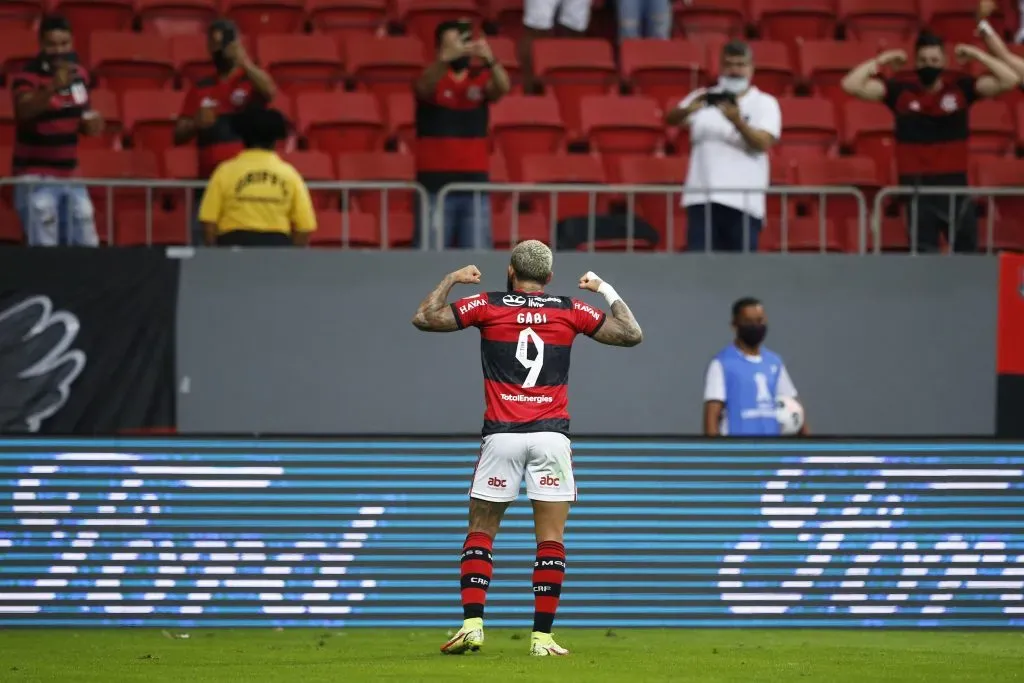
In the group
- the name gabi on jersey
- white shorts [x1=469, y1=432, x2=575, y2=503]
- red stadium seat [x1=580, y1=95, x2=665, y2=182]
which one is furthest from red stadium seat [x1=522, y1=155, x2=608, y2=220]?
white shorts [x1=469, y1=432, x2=575, y2=503]

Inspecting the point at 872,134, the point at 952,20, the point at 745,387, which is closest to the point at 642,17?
the point at 872,134

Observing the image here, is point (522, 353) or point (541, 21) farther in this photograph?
point (541, 21)

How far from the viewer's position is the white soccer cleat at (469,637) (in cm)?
867

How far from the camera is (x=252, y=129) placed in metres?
13.0

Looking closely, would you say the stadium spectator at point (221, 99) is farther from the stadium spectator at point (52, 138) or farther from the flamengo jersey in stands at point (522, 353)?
the flamengo jersey in stands at point (522, 353)

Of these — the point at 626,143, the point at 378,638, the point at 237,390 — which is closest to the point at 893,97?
the point at 626,143

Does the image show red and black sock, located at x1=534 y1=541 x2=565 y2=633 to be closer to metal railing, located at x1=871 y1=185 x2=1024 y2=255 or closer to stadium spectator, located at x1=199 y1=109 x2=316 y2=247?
stadium spectator, located at x1=199 y1=109 x2=316 y2=247

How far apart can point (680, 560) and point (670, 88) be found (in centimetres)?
639

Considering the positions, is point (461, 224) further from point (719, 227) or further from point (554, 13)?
point (554, 13)

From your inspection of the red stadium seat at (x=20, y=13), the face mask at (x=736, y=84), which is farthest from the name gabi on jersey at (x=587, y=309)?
the red stadium seat at (x=20, y=13)

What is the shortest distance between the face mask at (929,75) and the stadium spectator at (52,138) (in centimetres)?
630

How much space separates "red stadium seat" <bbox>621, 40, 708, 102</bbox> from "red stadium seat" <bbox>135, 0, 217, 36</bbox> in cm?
386

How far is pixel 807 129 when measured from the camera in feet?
51.3

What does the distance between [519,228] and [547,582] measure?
6.16 metres
